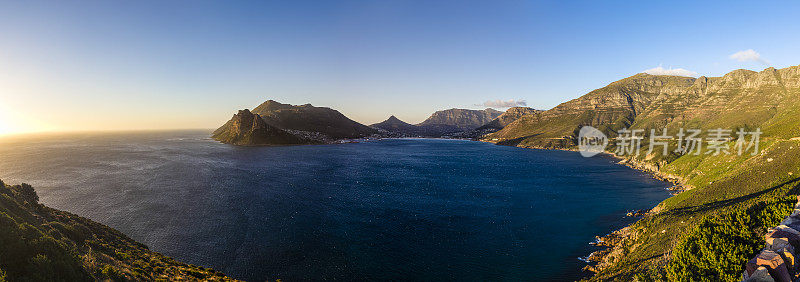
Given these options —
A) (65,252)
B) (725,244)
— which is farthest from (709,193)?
(65,252)

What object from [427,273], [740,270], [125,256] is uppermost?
[740,270]

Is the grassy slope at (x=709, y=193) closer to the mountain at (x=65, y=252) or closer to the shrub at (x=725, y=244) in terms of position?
the shrub at (x=725, y=244)

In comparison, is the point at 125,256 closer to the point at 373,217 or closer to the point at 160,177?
the point at 373,217

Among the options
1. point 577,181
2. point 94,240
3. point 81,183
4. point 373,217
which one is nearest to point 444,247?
point 373,217

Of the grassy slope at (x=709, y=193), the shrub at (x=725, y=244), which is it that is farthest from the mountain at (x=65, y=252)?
the grassy slope at (x=709, y=193)

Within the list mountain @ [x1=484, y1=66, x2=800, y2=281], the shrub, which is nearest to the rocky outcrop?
the shrub

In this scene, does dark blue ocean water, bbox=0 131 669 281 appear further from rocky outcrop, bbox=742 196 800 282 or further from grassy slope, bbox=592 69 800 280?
rocky outcrop, bbox=742 196 800 282
